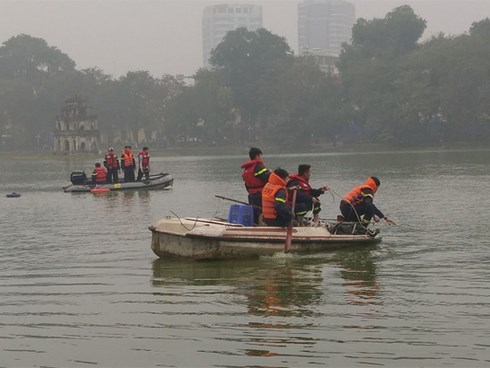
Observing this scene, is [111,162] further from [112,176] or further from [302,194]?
[302,194]

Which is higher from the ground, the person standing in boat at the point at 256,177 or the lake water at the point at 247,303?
the person standing in boat at the point at 256,177

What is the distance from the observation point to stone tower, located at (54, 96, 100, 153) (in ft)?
345

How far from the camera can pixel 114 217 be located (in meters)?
25.8

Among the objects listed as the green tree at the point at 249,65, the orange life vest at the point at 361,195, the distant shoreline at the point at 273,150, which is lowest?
A: the distant shoreline at the point at 273,150

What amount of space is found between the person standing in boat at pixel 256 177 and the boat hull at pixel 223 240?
3.62ft

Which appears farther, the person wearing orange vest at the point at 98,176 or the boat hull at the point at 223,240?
the person wearing orange vest at the point at 98,176

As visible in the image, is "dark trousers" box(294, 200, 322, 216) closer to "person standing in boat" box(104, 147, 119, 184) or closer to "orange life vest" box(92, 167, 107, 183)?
"person standing in boat" box(104, 147, 119, 184)

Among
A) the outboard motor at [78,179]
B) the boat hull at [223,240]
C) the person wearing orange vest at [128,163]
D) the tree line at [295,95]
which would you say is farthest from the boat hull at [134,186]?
the tree line at [295,95]

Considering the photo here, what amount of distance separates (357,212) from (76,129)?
90.7 meters

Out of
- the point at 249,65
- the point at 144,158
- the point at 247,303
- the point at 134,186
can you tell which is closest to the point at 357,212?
the point at 247,303

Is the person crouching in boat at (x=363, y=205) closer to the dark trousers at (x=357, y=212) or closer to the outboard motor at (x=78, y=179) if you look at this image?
the dark trousers at (x=357, y=212)

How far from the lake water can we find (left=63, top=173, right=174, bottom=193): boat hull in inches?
548

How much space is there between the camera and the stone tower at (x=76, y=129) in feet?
345

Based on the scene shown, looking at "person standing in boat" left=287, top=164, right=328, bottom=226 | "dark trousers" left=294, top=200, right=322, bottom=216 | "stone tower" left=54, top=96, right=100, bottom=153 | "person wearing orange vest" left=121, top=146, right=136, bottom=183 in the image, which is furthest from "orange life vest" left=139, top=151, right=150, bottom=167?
"stone tower" left=54, top=96, right=100, bottom=153
